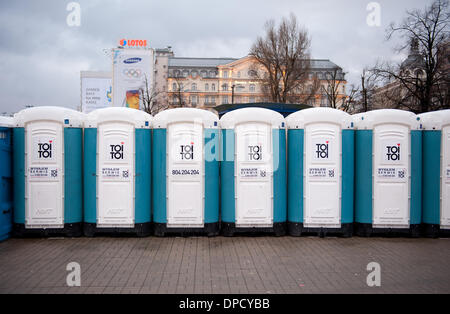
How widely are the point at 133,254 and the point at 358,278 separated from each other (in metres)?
3.56

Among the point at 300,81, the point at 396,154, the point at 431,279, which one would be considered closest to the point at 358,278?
the point at 431,279

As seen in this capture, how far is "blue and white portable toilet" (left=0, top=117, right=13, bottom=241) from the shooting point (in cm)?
649

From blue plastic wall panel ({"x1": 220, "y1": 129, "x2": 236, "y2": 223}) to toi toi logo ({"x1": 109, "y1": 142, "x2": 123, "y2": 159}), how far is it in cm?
198

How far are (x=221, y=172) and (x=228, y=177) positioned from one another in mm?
192

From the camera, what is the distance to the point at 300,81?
1144 inches

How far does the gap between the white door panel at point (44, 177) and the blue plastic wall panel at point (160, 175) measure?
1.81 meters

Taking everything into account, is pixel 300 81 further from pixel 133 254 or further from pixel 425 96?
pixel 133 254

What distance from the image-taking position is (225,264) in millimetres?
5391

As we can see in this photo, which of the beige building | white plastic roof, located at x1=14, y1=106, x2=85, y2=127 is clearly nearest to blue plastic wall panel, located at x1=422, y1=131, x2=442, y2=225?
white plastic roof, located at x1=14, y1=106, x2=85, y2=127

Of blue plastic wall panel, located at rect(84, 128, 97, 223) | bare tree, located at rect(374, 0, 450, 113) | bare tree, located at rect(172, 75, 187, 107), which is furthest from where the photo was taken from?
bare tree, located at rect(172, 75, 187, 107)

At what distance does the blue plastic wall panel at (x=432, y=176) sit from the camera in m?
6.93

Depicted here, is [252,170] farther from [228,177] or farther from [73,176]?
[73,176]

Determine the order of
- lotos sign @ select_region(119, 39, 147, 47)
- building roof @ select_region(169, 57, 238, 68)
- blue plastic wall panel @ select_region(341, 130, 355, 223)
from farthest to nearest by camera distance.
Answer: building roof @ select_region(169, 57, 238, 68) → lotos sign @ select_region(119, 39, 147, 47) → blue plastic wall panel @ select_region(341, 130, 355, 223)

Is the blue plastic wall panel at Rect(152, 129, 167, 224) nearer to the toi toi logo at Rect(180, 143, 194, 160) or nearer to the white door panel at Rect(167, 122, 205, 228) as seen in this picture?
the white door panel at Rect(167, 122, 205, 228)
